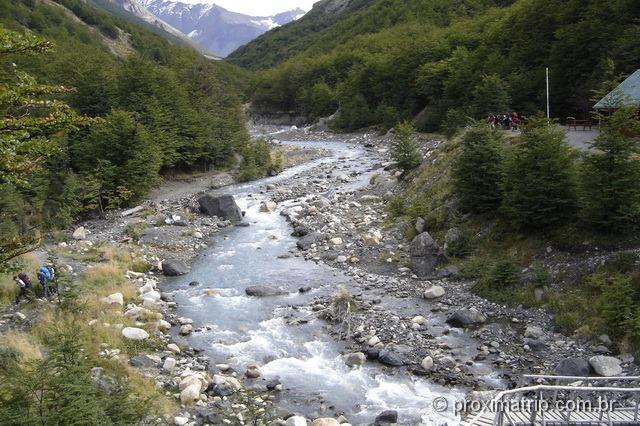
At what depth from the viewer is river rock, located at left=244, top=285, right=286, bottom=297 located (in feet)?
68.9

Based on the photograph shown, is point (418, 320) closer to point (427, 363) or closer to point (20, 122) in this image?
point (427, 363)

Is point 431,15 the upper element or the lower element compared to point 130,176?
upper

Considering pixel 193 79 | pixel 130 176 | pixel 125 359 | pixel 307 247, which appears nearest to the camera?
pixel 125 359

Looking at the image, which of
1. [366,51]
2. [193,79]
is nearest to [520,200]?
[193,79]

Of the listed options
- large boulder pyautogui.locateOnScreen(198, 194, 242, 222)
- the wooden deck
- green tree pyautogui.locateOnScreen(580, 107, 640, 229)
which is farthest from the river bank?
green tree pyautogui.locateOnScreen(580, 107, 640, 229)

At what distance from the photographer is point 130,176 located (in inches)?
1391

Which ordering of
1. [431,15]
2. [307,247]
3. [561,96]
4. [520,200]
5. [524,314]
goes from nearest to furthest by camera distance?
[524,314] < [520,200] < [307,247] < [561,96] < [431,15]

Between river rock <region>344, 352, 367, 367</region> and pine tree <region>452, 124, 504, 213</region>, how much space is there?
1101cm

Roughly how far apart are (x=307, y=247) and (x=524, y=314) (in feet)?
40.4

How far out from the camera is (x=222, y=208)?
33125mm

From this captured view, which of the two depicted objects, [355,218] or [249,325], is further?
[355,218]

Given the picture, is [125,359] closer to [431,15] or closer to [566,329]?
[566,329]

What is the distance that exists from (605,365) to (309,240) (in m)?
16.2

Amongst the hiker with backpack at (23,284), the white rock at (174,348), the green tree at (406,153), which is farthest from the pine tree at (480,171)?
the hiker with backpack at (23,284)
